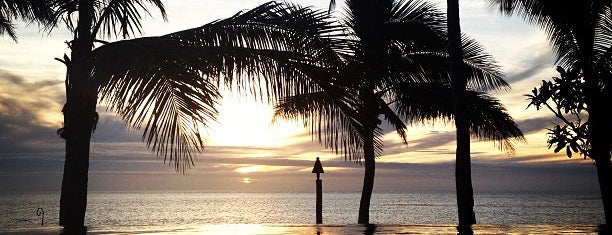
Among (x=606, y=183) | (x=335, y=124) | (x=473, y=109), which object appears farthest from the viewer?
(x=473, y=109)

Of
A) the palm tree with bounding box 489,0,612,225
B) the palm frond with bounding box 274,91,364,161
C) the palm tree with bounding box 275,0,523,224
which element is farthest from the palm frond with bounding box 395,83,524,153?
the palm frond with bounding box 274,91,364,161

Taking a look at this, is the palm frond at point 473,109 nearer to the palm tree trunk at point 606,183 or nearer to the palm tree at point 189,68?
the palm tree trunk at point 606,183

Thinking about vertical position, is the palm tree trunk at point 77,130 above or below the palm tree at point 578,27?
below

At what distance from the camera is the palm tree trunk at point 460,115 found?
1320 cm

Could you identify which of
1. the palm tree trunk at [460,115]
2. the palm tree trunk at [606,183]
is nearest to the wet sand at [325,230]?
the palm tree trunk at [460,115]

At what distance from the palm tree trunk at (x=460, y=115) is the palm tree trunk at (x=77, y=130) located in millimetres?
6632

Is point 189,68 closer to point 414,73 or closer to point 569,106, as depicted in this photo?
point 569,106

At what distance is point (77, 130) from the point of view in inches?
395

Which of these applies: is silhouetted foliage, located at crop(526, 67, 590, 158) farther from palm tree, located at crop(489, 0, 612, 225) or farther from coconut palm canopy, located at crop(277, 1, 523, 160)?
coconut palm canopy, located at crop(277, 1, 523, 160)

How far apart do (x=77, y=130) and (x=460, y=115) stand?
7032 millimetres

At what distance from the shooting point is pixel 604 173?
14.3 metres

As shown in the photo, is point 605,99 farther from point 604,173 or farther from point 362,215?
point 362,215

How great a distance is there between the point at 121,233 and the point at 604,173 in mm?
10829

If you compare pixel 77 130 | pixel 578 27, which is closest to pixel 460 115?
pixel 578 27
